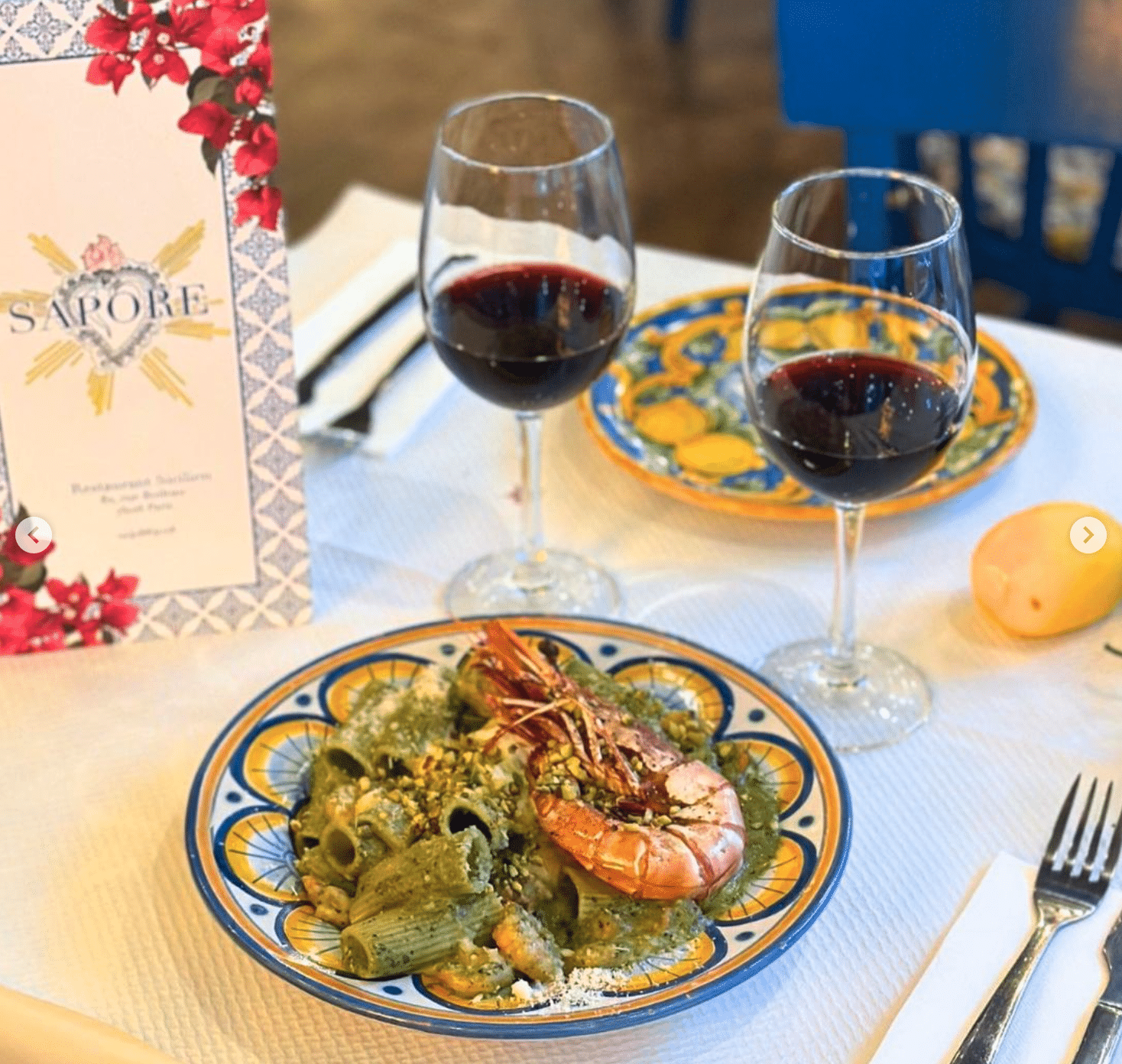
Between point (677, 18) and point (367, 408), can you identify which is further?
point (677, 18)

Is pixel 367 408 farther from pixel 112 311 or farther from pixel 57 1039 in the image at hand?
pixel 57 1039

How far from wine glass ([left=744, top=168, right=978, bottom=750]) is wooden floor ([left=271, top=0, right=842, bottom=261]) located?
2.33 m

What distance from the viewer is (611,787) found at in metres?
0.85

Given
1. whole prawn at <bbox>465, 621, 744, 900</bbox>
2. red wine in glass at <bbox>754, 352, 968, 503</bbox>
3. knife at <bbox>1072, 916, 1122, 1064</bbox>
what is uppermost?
red wine in glass at <bbox>754, 352, 968, 503</bbox>

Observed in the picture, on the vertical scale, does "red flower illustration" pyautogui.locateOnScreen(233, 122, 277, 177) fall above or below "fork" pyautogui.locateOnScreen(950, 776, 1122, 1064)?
above

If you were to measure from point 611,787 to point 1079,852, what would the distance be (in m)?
0.27

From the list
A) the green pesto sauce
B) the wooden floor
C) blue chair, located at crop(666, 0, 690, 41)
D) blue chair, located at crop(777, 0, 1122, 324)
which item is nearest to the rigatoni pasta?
the green pesto sauce

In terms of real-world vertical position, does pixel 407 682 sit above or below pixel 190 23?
below

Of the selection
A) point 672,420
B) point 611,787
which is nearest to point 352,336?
point 672,420

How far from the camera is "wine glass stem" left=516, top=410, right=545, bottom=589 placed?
3.66 ft

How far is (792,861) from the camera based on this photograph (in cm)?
84

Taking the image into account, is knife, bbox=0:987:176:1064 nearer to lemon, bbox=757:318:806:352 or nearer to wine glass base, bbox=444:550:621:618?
wine glass base, bbox=444:550:621:618

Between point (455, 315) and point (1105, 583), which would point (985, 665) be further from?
point (455, 315)

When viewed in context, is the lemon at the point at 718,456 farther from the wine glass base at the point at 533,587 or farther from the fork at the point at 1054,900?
the fork at the point at 1054,900
